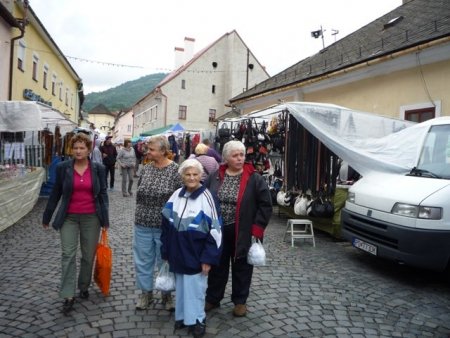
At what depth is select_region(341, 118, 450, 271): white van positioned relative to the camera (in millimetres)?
4688

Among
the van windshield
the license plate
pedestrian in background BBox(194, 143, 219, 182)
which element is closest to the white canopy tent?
the van windshield

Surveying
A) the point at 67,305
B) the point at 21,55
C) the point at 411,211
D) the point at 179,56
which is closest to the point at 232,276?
the point at 67,305

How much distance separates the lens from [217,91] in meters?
37.3

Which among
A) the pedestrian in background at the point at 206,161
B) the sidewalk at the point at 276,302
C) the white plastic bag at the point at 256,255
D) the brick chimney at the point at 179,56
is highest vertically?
the brick chimney at the point at 179,56

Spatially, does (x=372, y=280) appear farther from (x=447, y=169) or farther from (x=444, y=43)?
(x=444, y=43)

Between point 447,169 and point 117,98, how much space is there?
84.1 meters

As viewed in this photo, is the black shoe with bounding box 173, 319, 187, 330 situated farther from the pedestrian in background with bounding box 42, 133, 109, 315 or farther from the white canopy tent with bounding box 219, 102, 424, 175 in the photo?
the white canopy tent with bounding box 219, 102, 424, 175

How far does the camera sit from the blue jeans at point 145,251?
3.81 metres

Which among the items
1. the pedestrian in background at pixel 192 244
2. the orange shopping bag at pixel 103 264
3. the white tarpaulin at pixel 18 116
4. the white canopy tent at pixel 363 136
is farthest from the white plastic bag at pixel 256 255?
the white tarpaulin at pixel 18 116

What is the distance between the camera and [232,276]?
3881mm

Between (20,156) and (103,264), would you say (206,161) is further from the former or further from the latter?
(20,156)

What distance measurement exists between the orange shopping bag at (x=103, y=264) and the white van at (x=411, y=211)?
3429 mm

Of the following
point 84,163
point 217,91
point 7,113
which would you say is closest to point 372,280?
point 84,163

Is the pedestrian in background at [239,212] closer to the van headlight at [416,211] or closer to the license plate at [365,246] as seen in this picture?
the van headlight at [416,211]
